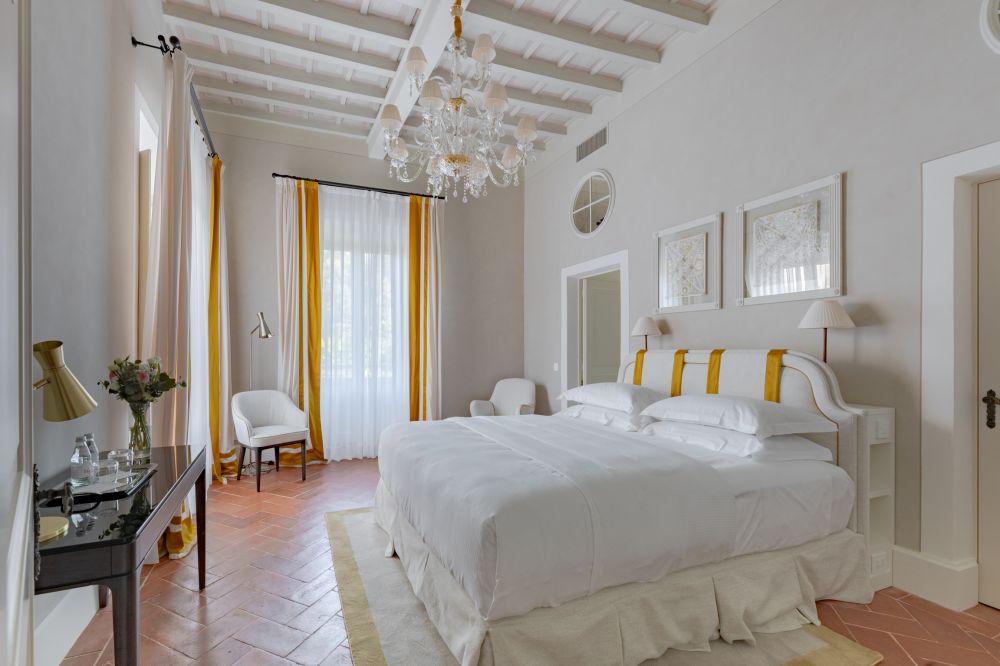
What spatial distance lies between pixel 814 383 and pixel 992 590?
1.16 m

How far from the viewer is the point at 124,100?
8.84ft

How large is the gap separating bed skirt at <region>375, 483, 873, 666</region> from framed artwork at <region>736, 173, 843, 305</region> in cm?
140

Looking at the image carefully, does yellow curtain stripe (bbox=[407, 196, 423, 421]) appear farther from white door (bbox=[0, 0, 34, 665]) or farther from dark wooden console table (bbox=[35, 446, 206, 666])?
white door (bbox=[0, 0, 34, 665])

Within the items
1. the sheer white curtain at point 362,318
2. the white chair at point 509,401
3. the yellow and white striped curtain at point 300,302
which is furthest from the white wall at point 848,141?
the yellow and white striped curtain at point 300,302

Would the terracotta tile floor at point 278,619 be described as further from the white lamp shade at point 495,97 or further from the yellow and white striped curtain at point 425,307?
the white lamp shade at point 495,97

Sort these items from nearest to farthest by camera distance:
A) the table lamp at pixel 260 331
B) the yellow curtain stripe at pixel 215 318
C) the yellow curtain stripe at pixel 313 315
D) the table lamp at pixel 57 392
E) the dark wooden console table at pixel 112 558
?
the dark wooden console table at pixel 112 558 < the table lamp at pixel 57 392 < the yellow curtain stripe at pixel 215 318 < the table lamp at pixel 260 331 < the yellow curtain stripe at pixel 313 315

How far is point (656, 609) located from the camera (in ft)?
6.09

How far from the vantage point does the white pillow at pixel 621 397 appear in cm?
335

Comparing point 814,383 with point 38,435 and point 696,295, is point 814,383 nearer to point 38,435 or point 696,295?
point 696,295

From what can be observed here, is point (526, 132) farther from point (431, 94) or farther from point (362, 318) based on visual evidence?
point (362, 318)

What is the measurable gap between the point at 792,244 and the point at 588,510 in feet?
7.30

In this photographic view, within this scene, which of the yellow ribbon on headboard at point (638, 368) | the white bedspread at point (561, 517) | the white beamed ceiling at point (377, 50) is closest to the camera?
the white bedspread at point (561, 517)

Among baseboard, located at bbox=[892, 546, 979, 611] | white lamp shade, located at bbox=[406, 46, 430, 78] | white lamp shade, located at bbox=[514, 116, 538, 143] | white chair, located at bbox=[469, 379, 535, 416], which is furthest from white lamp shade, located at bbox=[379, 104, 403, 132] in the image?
baseboard, located at bbox=[892, 546, 979, 611]

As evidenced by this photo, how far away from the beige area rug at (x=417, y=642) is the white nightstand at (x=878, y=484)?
65cm
